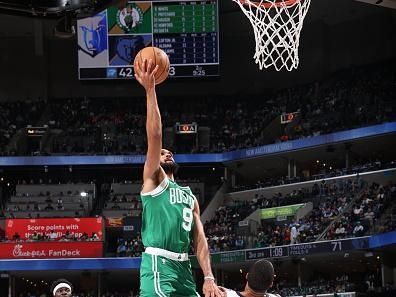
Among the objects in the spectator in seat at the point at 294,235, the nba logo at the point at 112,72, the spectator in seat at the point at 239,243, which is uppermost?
the nba logo at the point at 112,72

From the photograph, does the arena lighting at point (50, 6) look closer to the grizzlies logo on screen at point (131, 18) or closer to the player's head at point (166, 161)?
the player's head at point (166, 161)

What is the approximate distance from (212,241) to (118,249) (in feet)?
11.9

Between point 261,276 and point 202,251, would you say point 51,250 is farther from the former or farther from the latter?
point 261,276

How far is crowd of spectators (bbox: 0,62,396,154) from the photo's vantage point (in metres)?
34.6

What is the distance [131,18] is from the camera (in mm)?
32562

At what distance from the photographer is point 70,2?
27.7 feet

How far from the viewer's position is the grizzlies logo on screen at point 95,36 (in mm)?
33062

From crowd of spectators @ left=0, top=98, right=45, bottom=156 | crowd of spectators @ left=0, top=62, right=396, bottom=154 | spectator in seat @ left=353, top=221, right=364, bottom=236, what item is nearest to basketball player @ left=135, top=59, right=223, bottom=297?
spectator in seat @ left=353, top=221, right=364, bottom=236

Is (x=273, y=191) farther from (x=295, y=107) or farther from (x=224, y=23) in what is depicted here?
(x=224, y=23)

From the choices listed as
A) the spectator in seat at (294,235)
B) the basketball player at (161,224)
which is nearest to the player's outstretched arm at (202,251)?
the basketball player at (161,224)

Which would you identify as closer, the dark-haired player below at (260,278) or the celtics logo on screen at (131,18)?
the dark-haired player below at (260,278)

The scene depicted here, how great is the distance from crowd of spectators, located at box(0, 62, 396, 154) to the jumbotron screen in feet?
17.3

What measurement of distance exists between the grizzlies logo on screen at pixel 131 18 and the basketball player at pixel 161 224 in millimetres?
27178

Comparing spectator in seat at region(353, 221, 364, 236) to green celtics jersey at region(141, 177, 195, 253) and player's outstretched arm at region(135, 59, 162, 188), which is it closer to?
green celtics jersey at region(141, 177, 195, 253)
